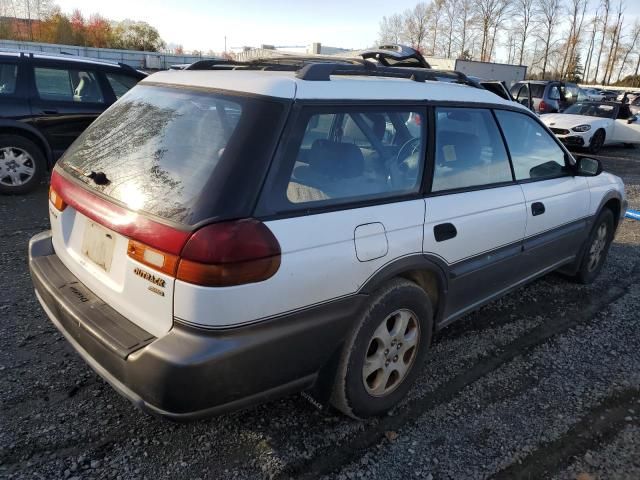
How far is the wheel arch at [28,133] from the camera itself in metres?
6.11

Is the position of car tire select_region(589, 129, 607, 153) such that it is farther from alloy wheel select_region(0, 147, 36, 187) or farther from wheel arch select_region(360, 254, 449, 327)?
alloy wheel select_region(0, 147, 36, 187)

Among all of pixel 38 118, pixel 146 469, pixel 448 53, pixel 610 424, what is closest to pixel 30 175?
pixel 38 118

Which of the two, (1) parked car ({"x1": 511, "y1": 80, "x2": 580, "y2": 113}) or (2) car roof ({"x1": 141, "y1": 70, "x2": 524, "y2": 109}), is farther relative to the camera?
(1) parked car ({"x1": 511, "y1": 80, "x2": 580, "y2": 113})

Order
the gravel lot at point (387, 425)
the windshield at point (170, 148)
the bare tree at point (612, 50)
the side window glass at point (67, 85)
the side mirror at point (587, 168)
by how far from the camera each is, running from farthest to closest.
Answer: the bare tree at point (612, 50) → the side window glass at point (67, 85) → the side mirror at point (587, 168) → the gravel lot at point (387, 425) → the windshield at point (170, 148)

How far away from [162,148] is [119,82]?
5.54 meters

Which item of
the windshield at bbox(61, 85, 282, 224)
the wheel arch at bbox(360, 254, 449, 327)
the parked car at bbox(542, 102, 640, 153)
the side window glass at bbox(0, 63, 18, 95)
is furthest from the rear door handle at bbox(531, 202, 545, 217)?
the parked car at bbox(542, 102, 640, 153)

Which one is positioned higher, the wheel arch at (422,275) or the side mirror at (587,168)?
the side mirror at (587,168)

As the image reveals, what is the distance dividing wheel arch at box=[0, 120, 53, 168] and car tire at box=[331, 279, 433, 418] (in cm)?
567

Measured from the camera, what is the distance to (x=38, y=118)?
6.32 meters

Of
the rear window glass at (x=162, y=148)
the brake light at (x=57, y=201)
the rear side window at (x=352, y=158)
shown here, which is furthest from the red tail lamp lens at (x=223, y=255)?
the brake light at (x=57, y=201)

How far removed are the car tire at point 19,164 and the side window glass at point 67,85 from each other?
683 millimetres

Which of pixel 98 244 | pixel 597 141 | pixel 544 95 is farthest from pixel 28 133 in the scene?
pixel 544 95

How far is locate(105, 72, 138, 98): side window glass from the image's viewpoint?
22.9 feet

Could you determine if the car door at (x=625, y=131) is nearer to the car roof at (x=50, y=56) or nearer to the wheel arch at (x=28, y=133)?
the car roof at (x=50, y=56)
